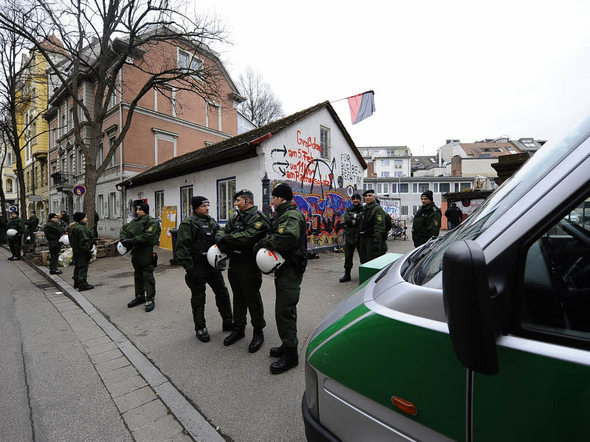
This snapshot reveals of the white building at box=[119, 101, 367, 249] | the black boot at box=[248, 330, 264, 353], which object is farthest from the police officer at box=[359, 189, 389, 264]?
the white building at box=[119, 101, 367, 249]

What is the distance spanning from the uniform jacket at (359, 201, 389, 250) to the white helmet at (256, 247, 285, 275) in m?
3.59

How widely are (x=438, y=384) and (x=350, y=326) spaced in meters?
0.40

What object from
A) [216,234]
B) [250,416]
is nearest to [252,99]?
[216,234]

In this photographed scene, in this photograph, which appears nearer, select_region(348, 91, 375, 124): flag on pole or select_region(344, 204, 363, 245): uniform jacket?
select_region(344, 204, 363, 245): uniform jacket

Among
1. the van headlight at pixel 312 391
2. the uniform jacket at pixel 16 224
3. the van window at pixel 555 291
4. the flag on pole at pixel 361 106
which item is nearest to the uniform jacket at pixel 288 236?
the van headlight at pixel 312 391

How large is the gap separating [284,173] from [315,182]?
1755mm

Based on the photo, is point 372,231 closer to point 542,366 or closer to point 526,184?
point 526,184

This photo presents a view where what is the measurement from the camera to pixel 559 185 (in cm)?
88

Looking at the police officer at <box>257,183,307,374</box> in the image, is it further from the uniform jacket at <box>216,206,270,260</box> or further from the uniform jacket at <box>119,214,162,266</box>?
the uniform jacket at <box>119,214,162,266</box>

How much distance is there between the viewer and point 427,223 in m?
6.68

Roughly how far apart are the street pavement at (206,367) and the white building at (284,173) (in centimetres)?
454

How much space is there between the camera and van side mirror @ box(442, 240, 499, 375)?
0.77m

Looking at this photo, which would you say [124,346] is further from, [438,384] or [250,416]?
[438,384]

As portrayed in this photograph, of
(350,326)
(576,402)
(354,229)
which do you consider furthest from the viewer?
(354,229)
